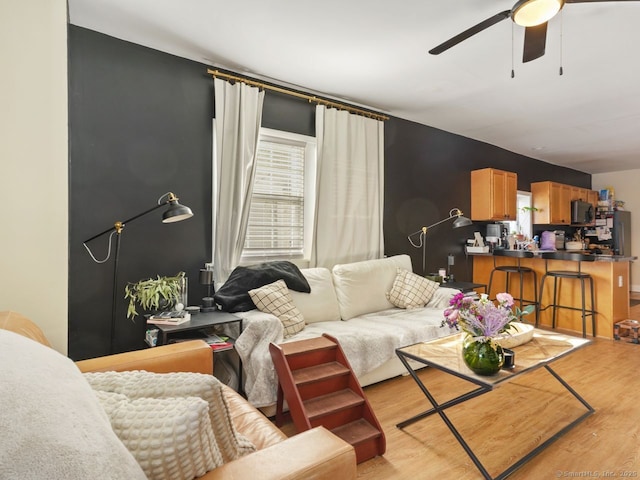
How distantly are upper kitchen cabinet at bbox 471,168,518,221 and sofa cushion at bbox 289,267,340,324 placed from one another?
3295 millimetres

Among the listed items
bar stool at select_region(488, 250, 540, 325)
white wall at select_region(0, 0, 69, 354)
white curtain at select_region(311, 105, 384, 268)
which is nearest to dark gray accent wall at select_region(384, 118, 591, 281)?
white curtain at select_region(311, 105, 384, 268)

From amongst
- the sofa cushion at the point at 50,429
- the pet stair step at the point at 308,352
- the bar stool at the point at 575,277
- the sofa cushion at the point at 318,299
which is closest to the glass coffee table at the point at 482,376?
the pet stair step at the point at 308,352

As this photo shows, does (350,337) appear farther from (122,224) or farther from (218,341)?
(122,224)

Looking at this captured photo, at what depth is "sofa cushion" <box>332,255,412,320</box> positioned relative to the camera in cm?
349

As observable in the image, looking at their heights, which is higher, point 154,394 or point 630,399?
point 154,394

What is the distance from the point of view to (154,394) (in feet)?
3.26

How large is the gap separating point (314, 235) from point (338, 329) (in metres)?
1.16

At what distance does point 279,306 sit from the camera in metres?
2.82

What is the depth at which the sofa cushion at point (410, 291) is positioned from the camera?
3732 millimetres

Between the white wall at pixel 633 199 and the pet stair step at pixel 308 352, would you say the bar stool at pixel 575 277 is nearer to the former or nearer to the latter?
the pet stair step at pixel 308 352

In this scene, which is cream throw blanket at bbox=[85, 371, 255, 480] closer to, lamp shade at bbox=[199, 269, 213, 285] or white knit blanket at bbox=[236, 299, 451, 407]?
white knit blanket at bbox=[236, 299, 451, 407]

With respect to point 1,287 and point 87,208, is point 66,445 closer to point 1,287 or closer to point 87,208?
point 1,287

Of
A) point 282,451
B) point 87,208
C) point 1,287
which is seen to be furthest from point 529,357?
point 87,208

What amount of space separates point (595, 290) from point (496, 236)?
5.12 feet
